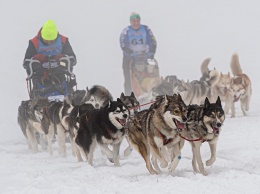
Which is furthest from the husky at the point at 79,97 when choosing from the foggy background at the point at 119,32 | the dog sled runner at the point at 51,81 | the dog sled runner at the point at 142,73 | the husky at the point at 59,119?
the foggy background at the point at 119,32

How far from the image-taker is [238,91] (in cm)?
905

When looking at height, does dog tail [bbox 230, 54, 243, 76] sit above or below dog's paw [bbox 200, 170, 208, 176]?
above

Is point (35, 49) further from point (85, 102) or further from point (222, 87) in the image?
point (222, 87)

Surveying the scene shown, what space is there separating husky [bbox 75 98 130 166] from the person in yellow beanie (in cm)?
287

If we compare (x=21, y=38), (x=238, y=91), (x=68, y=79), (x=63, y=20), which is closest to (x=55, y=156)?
(x=68, y=79)

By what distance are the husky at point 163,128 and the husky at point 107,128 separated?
1.87 feet

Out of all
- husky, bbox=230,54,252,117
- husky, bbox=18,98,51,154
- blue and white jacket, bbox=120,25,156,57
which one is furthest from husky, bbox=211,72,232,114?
husky, bbox=18,98,51,154

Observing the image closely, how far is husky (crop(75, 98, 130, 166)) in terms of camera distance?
523 centimetres

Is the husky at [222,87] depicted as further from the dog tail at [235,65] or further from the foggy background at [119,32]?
the foggy background at [119,32]

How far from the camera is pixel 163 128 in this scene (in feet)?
14.6

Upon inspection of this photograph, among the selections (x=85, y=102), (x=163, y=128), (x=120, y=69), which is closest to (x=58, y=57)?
(x=85, y=102)

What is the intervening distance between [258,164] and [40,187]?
6.88 feet

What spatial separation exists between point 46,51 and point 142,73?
2860 mm

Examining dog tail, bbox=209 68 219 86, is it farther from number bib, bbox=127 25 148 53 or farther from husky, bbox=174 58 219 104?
number bib, bbox=127 25 148 53
